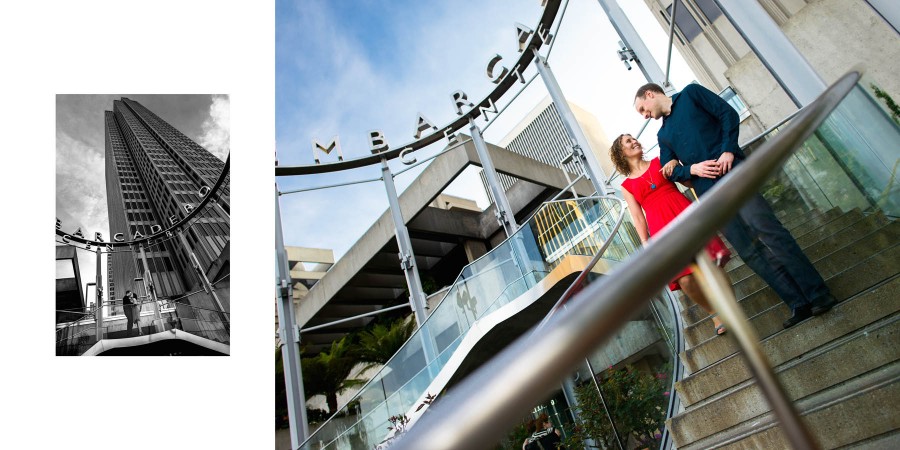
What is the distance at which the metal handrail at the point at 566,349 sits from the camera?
562 millimetres

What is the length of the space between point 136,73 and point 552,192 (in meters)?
11.4

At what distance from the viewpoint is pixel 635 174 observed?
3414mm

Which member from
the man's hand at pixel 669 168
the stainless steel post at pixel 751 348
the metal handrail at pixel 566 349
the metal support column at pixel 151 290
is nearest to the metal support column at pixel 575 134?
the man's hand at pixel 669 168

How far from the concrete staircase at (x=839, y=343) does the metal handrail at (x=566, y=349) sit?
0.57 meters

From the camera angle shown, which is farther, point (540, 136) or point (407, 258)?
point (540, 136)

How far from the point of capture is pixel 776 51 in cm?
346

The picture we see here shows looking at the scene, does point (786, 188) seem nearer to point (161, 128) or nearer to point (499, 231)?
point (161, 128)

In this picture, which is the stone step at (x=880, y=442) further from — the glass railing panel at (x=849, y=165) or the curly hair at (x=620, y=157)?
the curly hair at (x=620, y=157)

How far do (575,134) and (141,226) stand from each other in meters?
6.99

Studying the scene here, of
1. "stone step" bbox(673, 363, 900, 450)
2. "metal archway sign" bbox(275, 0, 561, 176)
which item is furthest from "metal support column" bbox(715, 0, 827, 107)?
"metal archway sign" bbox(275, 0, 561, 176)

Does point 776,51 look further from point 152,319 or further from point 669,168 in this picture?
point 152,319

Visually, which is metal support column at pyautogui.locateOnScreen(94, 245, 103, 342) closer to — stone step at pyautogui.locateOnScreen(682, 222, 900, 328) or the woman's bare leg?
stone step at pyautogui.locateOnScreen(682, 222, 900, 328)

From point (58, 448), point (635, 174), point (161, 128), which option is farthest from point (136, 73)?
point (635, 174)

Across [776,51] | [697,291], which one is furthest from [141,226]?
[697,291]
